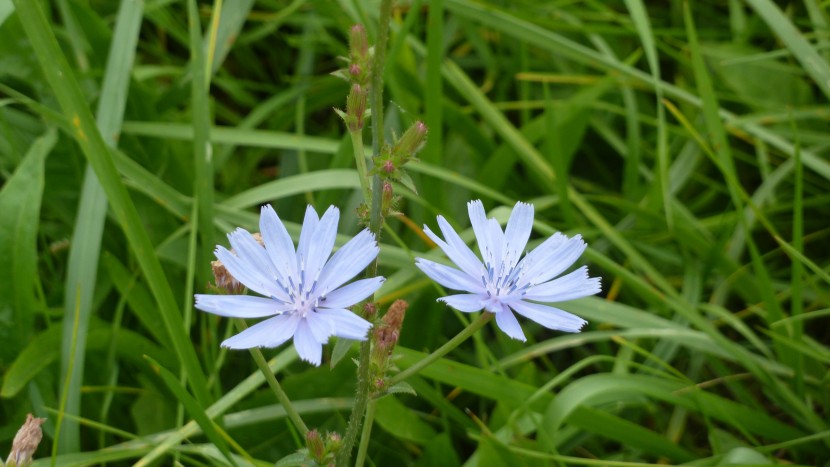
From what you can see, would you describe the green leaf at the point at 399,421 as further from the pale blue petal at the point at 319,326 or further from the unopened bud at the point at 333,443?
the pale blue petal at the point at 319,326

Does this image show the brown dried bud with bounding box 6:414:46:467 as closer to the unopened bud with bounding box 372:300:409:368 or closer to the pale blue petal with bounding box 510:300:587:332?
the unopened bud with bounding box 372:300:409:368

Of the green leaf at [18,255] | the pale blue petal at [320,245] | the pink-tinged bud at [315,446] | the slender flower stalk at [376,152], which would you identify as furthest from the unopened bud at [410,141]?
the green leaf at [18,255]

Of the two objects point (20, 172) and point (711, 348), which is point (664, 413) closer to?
point (711, 348)

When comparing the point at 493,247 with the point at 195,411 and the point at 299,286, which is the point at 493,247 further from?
the point at 195,411

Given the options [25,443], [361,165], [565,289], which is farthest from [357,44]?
[25,443]

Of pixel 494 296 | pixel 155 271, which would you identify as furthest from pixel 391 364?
pixel 155 271

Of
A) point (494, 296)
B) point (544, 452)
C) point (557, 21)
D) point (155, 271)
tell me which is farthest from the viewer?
point (557, 21)
